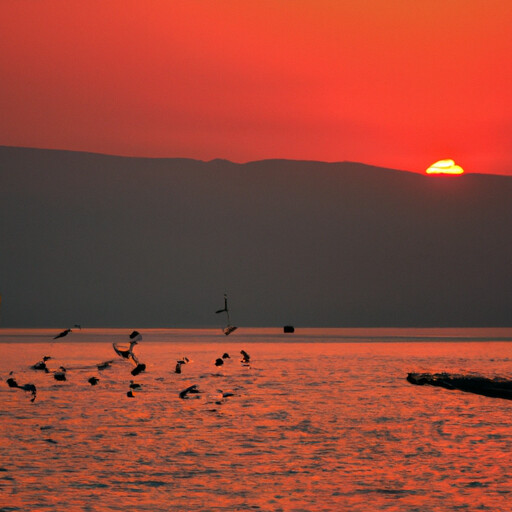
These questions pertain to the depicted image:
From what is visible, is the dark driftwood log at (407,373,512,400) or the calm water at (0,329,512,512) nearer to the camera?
the calm water at (0,329,512,512)

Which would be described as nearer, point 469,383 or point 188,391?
point 188,391

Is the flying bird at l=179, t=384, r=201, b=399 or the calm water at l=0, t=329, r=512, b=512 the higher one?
the flying bird at l=179, t=384, r=201, b=399

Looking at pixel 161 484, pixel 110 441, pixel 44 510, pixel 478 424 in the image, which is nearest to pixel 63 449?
pixel 110 441

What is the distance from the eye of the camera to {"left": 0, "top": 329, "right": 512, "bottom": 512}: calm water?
12570mm

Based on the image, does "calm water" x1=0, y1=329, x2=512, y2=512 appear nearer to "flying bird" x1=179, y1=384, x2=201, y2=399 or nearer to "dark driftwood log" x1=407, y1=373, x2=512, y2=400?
"flying bird" x1=179, y1=384, x2=201, y2=399

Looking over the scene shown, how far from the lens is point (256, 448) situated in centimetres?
1738

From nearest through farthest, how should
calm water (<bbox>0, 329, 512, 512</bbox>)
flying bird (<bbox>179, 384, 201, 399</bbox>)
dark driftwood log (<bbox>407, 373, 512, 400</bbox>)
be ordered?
calm water (<bbox>0, 329, 512, 512</bbox>)
flying bird (<bbox>179, 384, 201, 399</bbox>)
dark driftwood log (<bbox>407, 373, 512, 400</bbox>)

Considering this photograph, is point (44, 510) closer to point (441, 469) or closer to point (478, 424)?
point (441, 469)

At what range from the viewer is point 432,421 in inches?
867

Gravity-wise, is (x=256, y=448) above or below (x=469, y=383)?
below

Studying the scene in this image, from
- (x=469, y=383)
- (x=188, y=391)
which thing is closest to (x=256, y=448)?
(x=188, y=391)

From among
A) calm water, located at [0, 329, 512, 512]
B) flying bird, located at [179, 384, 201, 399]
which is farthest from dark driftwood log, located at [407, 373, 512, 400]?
flying bird, located at [179, 384, 201, 399]

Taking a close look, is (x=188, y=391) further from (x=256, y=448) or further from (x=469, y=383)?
(x=256, y=448)

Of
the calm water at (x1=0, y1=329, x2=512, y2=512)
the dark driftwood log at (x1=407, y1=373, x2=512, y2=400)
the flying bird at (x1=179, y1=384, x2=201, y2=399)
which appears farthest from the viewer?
the dark driftwood log at (x1=407, y1=373, x2=512, y2=400)
